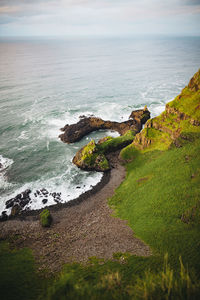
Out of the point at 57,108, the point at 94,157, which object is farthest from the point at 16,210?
the point at 57,108

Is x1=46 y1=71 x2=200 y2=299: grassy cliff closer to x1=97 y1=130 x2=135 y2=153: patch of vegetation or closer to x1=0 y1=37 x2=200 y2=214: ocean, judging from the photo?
x1=97 y1=130 x2=135 y2=153: patch of vegetation

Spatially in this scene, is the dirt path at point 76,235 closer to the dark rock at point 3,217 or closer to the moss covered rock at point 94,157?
the dark rock at point 3,217

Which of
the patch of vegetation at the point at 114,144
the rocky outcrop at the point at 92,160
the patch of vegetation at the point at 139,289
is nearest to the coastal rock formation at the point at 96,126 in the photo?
the patch of vegetation at the point at 114,144

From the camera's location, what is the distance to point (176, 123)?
5006cm

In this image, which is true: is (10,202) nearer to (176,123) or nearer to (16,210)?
(16,210)

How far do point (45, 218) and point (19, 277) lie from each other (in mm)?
13018

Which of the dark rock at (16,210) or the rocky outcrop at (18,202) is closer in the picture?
the dark rock at (16,210)

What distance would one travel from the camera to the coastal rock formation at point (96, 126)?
6988 centimetres

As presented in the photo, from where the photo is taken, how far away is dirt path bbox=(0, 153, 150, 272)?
28.6 meters

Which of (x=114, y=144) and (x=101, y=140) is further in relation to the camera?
(x=101, y=140)

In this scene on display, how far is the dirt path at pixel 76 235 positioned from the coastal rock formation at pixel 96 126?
3320 centimetres

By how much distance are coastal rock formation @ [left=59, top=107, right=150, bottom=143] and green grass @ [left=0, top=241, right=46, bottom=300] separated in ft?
148

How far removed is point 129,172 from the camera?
165 ft

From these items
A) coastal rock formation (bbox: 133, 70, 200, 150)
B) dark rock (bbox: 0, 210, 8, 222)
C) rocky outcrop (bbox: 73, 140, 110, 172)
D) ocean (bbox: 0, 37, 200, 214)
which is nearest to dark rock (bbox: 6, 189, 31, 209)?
ocean (bbox: 0, 37, 200, 214)
